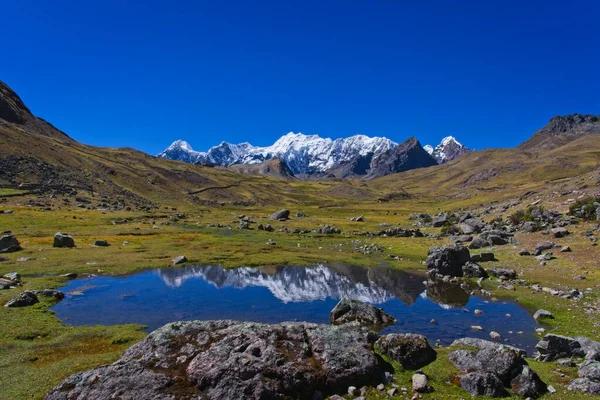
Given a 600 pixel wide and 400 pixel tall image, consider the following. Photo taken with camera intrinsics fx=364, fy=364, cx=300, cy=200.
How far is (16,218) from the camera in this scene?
97.5 metres

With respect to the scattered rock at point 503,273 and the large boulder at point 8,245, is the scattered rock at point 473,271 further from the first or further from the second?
the large boulder at point 8,245

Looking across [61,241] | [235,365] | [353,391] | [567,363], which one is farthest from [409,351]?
[61,241]

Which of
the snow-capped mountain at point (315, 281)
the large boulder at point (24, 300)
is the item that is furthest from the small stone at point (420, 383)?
the large boulder at point (24, 300)

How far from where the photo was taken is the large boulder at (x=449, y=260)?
51.0 metres

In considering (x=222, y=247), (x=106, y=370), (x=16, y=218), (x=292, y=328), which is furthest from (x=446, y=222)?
(x=16, y=218)

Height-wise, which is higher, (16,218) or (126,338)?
(16,218)

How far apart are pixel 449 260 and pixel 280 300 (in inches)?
998

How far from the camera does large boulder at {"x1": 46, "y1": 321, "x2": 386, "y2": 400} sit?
15992 millimetres

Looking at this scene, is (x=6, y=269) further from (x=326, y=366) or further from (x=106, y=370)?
(x=326, y=366)

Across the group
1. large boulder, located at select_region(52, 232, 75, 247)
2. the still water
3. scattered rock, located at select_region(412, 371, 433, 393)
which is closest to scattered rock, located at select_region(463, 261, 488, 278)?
the still water

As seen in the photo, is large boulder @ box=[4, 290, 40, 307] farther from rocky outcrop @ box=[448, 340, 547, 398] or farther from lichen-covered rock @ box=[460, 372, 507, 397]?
lichen-covered rock @ box=[460, 372, 507, 397]

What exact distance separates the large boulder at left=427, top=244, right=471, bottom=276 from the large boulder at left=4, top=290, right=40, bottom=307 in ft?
158

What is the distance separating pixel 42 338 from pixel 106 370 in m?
15.1

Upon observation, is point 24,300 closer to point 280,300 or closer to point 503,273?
point 280,300
